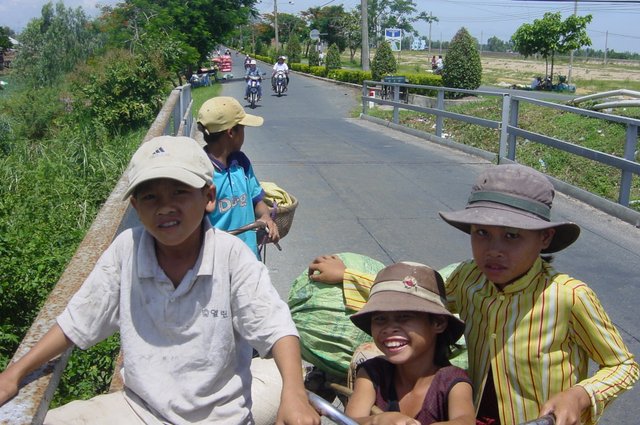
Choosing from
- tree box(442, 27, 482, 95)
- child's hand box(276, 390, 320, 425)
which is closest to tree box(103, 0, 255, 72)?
tree box(442, 27, 482, 95)

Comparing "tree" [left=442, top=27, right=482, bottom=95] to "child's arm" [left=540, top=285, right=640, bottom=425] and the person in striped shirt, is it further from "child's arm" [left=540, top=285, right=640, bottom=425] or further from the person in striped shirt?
"child's arm" [left=540, top=285, right=640, bottom=425]

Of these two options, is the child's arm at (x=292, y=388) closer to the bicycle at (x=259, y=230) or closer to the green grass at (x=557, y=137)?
the bicycle at (x=259, y=230)

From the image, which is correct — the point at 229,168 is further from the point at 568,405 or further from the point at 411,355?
the point at 568,405

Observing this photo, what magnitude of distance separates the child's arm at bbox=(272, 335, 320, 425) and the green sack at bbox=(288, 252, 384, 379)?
1210 millimetres

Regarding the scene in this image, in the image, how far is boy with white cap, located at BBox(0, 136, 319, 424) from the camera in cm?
230

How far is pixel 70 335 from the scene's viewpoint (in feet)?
7.71

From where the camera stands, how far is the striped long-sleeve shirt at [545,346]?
93.0 inches

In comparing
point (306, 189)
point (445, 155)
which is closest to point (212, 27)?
point (445, 155)

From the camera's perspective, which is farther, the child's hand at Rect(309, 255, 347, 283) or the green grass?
the green grass

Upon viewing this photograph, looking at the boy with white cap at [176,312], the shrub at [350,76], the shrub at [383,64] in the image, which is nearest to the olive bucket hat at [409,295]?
the boy with white cap at [176,312]

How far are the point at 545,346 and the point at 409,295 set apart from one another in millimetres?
480

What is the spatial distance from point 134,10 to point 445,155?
28279mm

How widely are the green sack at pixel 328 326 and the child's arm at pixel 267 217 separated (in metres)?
0.40

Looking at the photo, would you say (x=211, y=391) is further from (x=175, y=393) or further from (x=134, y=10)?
(x=134, y=10)
